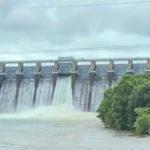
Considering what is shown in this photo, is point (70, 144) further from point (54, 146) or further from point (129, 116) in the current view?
point (129, 116)

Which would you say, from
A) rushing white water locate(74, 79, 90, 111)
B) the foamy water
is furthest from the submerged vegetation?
rushing white water locate(74, 79, 90, 111)

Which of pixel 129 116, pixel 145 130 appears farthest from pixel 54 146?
pixel 129 116

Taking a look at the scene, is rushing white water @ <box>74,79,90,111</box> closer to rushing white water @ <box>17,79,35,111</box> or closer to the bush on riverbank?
rushing white water @ <box>17,79,35,111</box>

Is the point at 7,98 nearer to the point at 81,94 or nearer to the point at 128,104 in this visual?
the point at 81,94

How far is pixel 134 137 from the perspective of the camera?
105 feet

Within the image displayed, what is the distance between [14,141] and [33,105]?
30840 mm

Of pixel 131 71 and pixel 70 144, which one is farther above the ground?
pixel 131 71

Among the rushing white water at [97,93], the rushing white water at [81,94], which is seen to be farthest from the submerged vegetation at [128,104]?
the rushing white water at [81,94]

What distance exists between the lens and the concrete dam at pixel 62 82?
59188 mm

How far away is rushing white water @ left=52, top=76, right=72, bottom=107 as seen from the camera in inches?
2373

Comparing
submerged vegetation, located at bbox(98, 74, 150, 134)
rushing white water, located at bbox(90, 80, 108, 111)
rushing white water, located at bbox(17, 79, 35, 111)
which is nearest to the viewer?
submerged vegetation, located at bbox(98, 74, 150, 134)

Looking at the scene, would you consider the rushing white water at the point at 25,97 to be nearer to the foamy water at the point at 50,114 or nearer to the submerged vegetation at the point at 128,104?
the foamy water at the point at 50,114

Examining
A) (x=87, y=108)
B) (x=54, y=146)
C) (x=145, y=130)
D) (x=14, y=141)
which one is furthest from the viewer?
(x=87, y=108)

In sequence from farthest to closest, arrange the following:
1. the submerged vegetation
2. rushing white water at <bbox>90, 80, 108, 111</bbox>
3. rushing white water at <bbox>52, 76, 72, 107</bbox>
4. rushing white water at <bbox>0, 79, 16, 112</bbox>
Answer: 1. rushing white water at <bbox>0, 79, 16, 112</bbox>
2. rushing white water at <bbox>52, 76, 72, 107</bbox>
3. rushing white water at <bbox>90, 80, 108, 111</bbox>
4. the submerged vegetation
